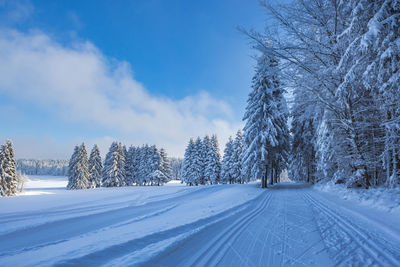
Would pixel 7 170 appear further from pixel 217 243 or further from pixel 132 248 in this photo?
pixel 217 243

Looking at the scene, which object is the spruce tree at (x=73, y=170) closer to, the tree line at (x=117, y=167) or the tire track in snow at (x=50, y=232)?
the tree line at (x=117, y=167)

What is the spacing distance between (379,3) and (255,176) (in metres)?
13.5

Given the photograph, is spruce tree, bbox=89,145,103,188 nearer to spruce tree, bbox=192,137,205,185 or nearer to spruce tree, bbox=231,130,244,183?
spruce tree, bbox=192,137,205,185

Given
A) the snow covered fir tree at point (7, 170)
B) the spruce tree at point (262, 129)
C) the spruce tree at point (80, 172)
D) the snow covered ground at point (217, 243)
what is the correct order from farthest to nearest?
the spruce tree at point (80, 172)
the snow covered fir tree at point (7, 170)
the spruce tree at point (262, 129)
the snow covered ground at point (217, 243)

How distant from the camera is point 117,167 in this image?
126 feet

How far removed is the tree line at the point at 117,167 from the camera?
36156 millimetres

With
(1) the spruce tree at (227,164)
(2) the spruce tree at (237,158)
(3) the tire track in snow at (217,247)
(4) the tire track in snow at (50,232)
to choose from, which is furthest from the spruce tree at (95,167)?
(3) the tire track in snow at (217,247)

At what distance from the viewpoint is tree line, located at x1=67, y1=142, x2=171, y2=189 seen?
36.2 metres

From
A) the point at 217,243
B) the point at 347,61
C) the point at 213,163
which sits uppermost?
the point at 347,61

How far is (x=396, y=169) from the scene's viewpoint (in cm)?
748

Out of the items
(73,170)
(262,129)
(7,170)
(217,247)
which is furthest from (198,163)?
(217,247)

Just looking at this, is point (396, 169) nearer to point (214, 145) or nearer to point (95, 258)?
point (95, 258)

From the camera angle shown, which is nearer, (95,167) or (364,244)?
(364,244)

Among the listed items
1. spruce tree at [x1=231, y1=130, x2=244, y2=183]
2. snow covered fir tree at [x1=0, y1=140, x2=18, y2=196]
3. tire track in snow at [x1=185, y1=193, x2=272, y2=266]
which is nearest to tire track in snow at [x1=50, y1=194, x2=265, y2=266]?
tire track in snow at [x1=185, y1=193, x2=272, y2=266]
